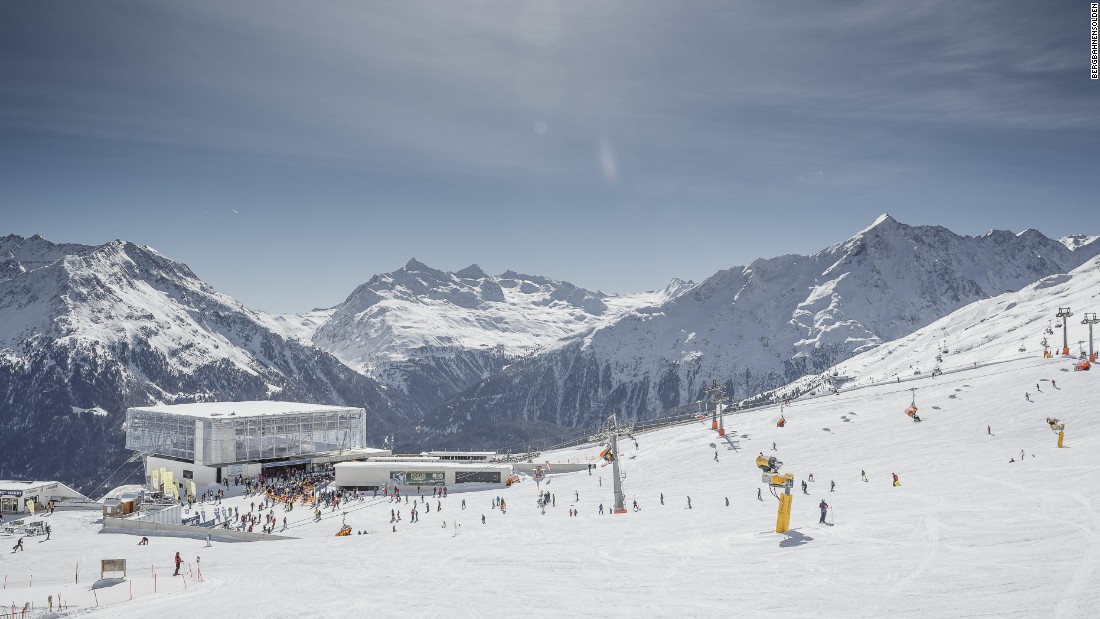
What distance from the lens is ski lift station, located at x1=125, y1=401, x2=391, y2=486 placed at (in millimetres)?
92938

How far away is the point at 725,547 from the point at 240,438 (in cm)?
7203

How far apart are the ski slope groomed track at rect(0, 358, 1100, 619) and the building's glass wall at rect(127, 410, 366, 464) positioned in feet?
79.8

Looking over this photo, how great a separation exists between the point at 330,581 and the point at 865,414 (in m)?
63.6

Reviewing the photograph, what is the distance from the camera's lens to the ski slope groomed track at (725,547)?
101 feet

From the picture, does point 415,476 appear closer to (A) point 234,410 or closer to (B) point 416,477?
(B) point 416,477

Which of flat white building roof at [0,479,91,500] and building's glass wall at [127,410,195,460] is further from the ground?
building's glass wall at [127,410,195,460]

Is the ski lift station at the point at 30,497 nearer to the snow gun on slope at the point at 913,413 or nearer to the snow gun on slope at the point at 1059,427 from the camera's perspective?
the snow gun on slope at the point at 913,413

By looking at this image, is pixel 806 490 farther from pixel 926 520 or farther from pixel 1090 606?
pixel 1090 606

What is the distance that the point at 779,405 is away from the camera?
98250 mm

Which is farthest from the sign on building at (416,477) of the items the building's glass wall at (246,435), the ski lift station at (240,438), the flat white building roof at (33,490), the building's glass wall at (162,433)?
the building's glass wall at (162,433)

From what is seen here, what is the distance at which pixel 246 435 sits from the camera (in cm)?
9531

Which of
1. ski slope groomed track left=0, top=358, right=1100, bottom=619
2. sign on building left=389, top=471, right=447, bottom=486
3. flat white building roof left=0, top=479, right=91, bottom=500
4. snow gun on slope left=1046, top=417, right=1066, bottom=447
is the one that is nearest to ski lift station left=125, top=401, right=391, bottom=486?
flat white building roof left=0, top=479, right=91, bottom=500

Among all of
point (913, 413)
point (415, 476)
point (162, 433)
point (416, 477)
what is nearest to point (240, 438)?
point (162, 433)

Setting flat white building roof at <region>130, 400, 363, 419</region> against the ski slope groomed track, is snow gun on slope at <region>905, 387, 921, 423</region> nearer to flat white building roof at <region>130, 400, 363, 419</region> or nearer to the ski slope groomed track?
the ski slope groomed track
